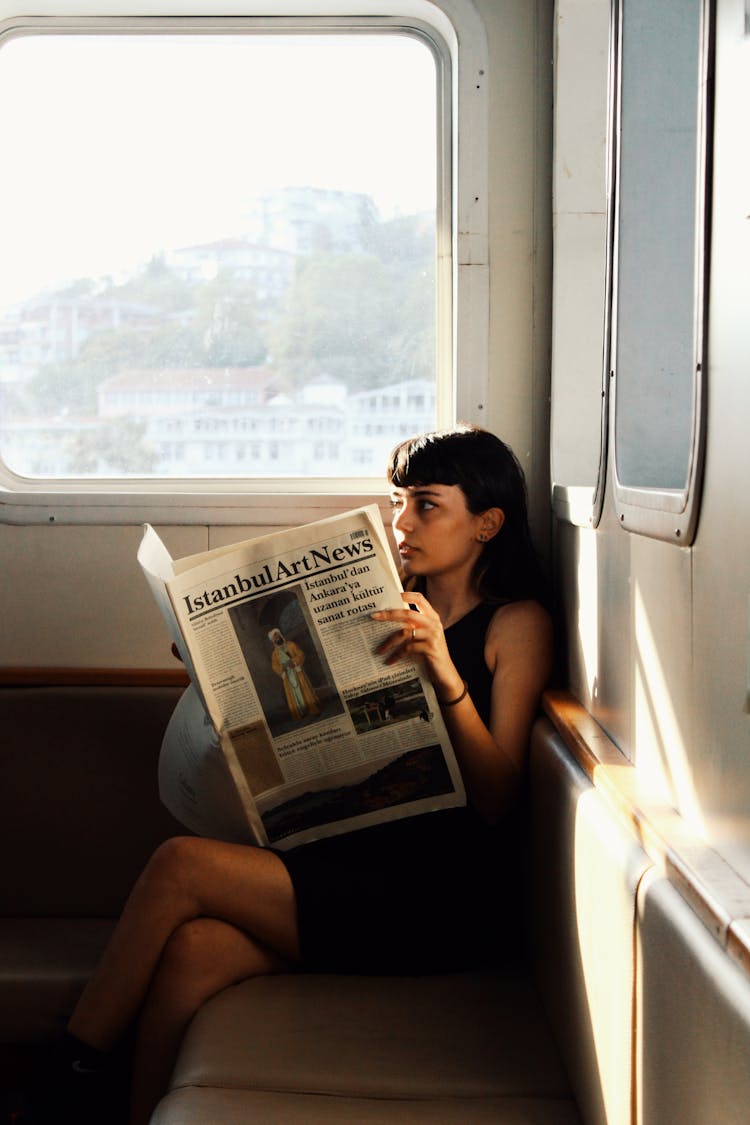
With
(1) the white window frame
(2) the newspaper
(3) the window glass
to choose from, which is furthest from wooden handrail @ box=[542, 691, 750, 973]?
(1) the white window frame

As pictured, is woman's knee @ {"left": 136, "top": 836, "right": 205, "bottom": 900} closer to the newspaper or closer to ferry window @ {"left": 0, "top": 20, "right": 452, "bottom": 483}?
the newspaper

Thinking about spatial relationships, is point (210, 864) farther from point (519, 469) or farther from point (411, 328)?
point (411, 328)

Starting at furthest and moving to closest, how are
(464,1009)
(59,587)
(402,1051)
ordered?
1. (59,587)
2. (464,1009)
3. (402,1051)

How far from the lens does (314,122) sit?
2414mm

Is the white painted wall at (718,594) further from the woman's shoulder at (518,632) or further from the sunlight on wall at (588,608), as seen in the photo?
the woman's shoulder at (518,632)

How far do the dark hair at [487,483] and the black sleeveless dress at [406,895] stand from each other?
40cm

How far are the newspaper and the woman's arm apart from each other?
0.03m

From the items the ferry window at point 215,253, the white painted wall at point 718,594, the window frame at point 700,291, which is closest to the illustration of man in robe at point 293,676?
the white painted wall at point 718,594

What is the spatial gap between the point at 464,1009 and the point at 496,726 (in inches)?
16.4

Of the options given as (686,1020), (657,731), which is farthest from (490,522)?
(686,1020)

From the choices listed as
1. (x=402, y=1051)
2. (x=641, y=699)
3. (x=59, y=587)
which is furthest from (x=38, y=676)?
(x=641, y=699)

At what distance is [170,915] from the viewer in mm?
1648

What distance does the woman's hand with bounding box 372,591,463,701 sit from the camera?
1.59 meters

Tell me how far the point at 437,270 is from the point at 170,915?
1.46m
